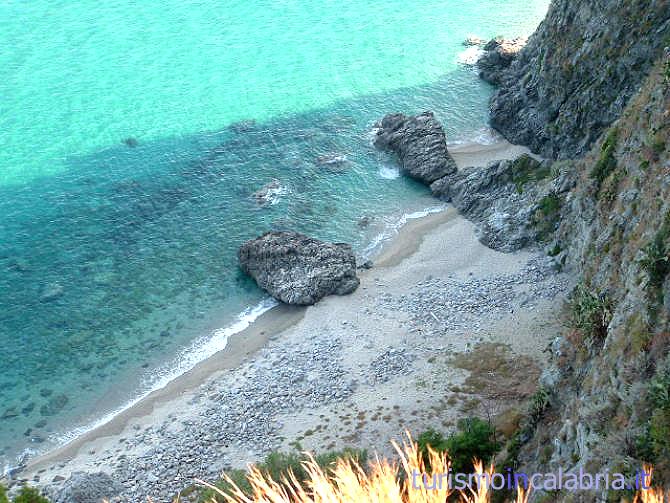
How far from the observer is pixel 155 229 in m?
62.9

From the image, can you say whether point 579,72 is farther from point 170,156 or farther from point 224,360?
point 170,156

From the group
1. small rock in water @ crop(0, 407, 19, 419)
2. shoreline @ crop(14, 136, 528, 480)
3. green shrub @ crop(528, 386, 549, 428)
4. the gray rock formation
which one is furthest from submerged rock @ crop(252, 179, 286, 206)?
green shrub @ crop(528, 386, 549, 428)

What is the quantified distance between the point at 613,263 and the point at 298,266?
98.8 ft

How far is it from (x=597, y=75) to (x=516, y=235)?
56.9 feet

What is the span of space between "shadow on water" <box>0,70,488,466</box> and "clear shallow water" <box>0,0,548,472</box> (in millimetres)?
189

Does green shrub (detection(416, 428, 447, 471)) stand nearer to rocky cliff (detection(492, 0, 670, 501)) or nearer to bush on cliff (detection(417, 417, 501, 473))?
bush on cliff (detection(417, 417, 501, 473))

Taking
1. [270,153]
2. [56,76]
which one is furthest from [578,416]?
[56,76]

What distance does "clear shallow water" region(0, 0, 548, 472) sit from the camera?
51.8 m

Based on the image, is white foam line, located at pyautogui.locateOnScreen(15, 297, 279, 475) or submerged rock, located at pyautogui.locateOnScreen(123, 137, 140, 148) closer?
white foam line, located at pyautogui.locateOnScreen(15, 297, 279, 475)

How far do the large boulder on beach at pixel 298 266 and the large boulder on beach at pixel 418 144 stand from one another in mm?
14689

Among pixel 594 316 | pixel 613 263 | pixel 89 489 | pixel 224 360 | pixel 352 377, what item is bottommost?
pixel 89 489

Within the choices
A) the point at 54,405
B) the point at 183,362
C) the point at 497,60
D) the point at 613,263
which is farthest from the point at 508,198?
the point at 54,405

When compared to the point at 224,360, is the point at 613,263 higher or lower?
higher

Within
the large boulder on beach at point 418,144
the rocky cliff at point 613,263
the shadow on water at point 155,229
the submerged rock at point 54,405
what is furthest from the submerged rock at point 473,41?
the submerged rock at point 54,405
